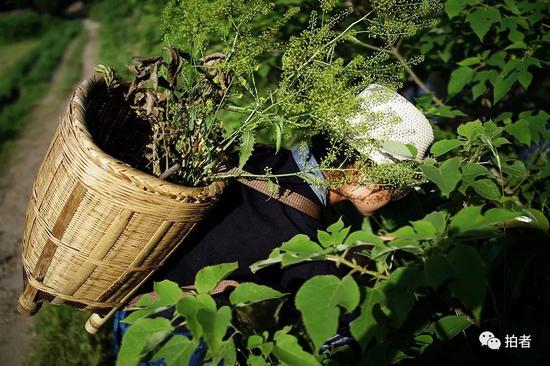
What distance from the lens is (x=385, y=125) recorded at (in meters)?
1.34

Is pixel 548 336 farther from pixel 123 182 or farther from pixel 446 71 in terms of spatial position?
pixel 446 71

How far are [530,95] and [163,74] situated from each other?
9.69ft

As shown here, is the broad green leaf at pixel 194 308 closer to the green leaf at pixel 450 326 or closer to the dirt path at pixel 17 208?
the green leaf at pixel 450 326

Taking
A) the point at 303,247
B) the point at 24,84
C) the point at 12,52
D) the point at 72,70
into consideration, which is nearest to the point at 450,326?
the point at 303,247

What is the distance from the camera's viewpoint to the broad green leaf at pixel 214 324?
0.79 meters

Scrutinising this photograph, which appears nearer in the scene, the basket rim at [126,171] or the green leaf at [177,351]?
the green leaf at [177,351]

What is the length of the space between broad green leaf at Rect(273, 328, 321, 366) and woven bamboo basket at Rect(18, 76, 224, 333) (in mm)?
398

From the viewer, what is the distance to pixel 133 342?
883 mm

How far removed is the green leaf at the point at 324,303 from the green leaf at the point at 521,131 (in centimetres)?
126

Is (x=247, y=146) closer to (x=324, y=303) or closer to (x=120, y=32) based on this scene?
(x=324, y=303)

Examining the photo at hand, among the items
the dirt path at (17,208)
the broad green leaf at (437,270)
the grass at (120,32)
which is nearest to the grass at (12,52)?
the dirt path at (17,208)

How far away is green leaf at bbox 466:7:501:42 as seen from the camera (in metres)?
2.06

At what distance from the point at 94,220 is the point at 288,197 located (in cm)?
61

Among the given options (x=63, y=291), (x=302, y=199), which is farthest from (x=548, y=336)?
(x=63, y=291)
